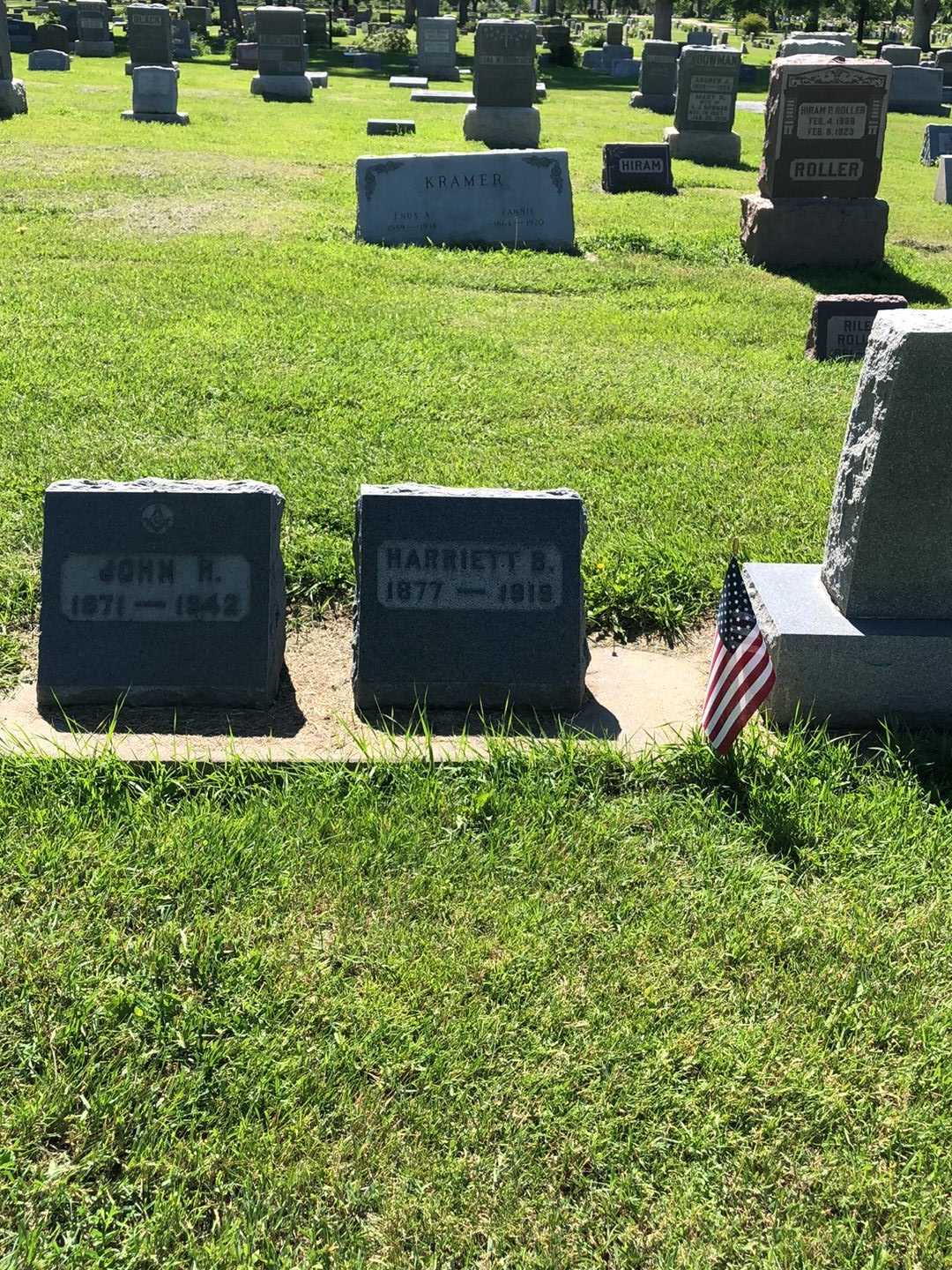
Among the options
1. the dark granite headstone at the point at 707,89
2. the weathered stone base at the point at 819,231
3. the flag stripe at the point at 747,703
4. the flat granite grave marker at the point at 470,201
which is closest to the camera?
the flag stripe at the point at 747,703

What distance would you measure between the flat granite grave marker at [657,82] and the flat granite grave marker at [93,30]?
1590 cm

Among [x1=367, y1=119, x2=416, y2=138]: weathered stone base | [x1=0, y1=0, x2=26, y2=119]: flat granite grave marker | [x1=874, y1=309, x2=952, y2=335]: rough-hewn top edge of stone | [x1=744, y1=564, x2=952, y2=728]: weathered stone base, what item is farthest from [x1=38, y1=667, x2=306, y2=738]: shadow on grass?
[x1=0, y1=0, x2=26, y2=119]: flat granite grave marker

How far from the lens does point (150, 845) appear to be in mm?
3514

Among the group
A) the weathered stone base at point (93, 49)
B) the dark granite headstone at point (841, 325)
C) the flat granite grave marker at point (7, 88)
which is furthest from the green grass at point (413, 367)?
the weathered stone base at point (93, 49)

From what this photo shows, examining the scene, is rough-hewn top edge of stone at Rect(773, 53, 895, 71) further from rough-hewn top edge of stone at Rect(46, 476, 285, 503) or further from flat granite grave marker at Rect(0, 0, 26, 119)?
flat granite grave marker at Rect(0, 0, 26, 119)

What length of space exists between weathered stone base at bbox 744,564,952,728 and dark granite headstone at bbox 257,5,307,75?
2589 centimetres

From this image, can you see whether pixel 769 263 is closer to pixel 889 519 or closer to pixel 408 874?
pixel 889 519

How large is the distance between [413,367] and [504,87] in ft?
47.2

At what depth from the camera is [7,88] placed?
2042 cm

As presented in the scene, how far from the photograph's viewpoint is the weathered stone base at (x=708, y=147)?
19688 mm

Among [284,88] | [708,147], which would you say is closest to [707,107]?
[708,147]

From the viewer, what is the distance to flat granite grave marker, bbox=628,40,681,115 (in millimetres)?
27500

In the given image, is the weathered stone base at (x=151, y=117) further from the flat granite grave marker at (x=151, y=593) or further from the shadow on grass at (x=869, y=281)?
the flat granite grave marker at (x=151, y=593)

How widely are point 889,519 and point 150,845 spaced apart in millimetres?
2694
